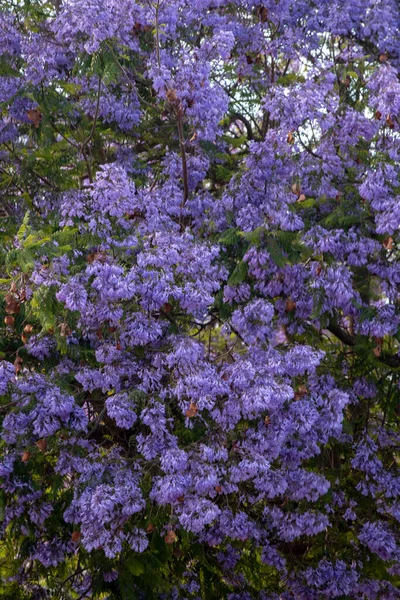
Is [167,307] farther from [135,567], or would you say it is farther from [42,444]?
[135,567]

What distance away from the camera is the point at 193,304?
567cm

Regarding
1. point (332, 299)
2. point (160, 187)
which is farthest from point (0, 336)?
point (332, 299)

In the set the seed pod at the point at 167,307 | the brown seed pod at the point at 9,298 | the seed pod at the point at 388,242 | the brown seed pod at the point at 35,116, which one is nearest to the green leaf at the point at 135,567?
the seed pod at the point at 167,307

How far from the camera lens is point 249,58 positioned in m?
8.15

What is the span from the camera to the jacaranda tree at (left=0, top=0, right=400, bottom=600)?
5.64 m

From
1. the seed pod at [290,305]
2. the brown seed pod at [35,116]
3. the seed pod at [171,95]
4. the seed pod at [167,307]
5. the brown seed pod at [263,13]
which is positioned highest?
the brown seed pod at [263,13]

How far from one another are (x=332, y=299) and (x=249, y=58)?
2815 mm

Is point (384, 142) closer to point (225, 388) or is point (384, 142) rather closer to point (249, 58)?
point (249, 58)

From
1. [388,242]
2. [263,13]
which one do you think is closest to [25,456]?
[388,242]

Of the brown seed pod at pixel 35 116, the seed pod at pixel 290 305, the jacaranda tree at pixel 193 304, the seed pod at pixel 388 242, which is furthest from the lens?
the brown seed pod at pixel 35 116

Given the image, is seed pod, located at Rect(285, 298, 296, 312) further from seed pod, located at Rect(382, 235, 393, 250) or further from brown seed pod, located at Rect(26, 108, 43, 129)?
brown seed pod, located at Rect(26, 108, 43, 129)

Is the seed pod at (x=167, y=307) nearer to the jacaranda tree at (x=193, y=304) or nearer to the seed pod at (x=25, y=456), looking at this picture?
the jacaranda tree at (x=193, y=304)

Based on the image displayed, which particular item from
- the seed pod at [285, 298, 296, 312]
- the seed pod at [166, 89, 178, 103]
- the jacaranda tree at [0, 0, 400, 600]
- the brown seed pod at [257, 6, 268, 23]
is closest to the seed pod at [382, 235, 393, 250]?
the jacaranda tree at [0, 0, 400, 600]

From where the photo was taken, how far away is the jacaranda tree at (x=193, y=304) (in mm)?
5641
